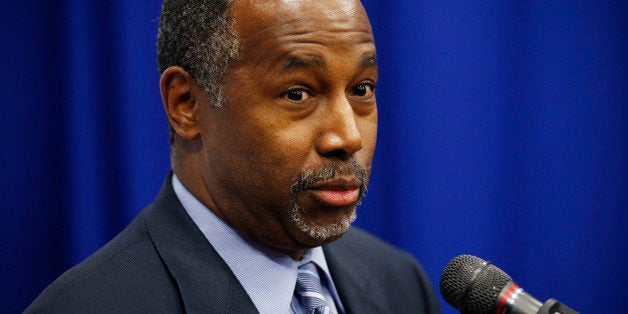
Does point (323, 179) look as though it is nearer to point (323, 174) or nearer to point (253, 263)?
point (323, 174)

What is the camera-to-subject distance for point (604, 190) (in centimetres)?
227

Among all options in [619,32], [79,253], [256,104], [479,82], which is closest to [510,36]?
[479,82]

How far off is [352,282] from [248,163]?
49 cm

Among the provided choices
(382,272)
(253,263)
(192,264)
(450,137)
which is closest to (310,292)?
(253,263)

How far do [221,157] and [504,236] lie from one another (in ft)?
4.40

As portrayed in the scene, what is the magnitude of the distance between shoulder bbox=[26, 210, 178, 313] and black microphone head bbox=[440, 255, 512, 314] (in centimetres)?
53

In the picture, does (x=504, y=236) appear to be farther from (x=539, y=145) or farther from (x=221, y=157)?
(x=221, y=157)

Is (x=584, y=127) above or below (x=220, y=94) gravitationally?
below

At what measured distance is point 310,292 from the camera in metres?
1.43

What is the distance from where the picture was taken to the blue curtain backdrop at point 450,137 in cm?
216

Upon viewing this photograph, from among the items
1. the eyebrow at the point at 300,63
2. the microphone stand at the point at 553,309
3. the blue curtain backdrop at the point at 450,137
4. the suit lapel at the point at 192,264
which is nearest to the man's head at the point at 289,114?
the eyebrow at the point at 300,63

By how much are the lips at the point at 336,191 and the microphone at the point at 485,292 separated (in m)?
0.24

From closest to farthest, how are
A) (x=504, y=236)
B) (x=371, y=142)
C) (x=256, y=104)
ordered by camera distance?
(x=256, y=104) → (x=371, y=142) → (x=504, y=236)

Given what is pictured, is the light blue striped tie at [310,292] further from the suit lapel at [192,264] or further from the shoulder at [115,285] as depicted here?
the shoulder at [115,285]
